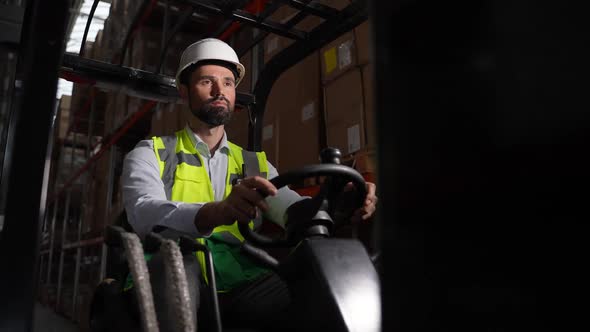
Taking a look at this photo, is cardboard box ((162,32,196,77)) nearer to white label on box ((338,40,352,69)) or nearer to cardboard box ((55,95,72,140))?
white label on box ((338,40,352,69))

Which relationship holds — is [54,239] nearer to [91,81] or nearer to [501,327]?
[91,81]

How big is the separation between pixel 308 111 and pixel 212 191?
0.92 metres

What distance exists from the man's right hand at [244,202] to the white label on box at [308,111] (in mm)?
1222

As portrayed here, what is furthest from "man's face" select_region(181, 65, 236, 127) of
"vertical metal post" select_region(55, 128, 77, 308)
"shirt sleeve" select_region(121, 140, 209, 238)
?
"vertical metal post" select_region(55, 128, 77, 308)

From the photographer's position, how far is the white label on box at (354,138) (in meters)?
1.85

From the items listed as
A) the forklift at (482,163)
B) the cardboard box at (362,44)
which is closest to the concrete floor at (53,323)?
the cardboard box at (362,44)

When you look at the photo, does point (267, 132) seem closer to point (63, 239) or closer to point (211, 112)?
point (211, 112)

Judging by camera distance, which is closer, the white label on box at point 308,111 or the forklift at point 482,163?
the forklift at point 482,163

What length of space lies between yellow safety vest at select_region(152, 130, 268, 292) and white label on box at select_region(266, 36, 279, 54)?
1.04 meters

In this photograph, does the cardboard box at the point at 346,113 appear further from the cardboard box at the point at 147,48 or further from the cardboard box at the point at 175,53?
→ the cardboard box at the point at 147,48

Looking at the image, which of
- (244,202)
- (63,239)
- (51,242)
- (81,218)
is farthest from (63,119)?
(244,202)

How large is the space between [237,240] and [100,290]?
14.3 inches

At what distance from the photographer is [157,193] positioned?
1.25 metres

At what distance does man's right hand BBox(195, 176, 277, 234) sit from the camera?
90 centimetres
